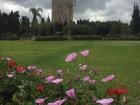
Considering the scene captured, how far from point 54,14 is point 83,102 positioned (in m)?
149

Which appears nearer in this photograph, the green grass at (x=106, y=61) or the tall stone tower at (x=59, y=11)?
the green grass at (x=106, y=61)

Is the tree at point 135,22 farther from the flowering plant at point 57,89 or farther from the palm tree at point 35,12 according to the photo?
the flowering plant at point 57,89

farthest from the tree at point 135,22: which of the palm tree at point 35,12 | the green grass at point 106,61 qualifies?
the green grass at point 106,61

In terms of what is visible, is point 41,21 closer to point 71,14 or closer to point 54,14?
point 71,14

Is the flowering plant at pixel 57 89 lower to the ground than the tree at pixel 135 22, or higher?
higher

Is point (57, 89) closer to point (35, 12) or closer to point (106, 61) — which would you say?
point (106, 61)

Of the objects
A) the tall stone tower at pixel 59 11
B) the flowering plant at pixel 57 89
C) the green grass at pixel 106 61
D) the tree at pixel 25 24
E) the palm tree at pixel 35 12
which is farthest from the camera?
the tall stone tower at pixel 59 11

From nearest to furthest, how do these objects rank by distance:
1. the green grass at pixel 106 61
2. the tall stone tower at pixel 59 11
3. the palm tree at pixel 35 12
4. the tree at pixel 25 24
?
the green grass at pixel 106 61, the palm tree at pixel 35 12, the tree at pixel 25 24, the tall stone tower at pixel 59 11

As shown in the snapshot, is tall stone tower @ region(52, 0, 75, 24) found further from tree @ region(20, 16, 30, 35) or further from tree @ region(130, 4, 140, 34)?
tree @ region(130, 4, 140, 34)

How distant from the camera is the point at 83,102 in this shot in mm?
4160

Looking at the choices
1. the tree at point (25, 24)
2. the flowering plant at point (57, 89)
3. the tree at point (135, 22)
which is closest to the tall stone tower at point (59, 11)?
the tree at point (25, 24)

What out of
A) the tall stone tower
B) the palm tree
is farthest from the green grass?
the tall stone tower

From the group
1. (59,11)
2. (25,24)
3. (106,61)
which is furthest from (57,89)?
(59,11)

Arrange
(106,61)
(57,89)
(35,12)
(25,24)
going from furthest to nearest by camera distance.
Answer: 1. (25,24)
2. (35,12)
3. (106,61)
4. (57,89)
